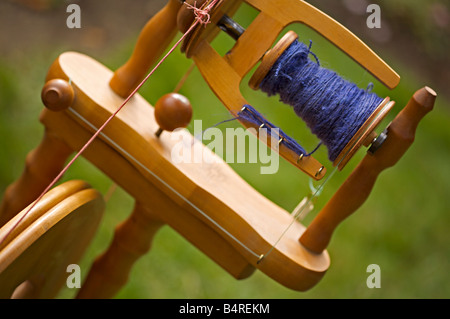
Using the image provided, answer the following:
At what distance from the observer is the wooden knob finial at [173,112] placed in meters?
0.85

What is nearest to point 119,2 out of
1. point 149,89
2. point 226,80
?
point 149,89

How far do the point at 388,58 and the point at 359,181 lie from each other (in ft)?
4.45

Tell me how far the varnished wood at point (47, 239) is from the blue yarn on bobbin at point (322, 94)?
0.92 ft

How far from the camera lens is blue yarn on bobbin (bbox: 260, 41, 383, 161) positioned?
2.54 ft

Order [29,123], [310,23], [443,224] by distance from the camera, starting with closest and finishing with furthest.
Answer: [310,23] < [29,123] < [443,224]

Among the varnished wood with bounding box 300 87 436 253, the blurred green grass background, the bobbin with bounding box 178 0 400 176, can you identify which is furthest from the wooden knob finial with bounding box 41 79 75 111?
the blurred green grass background

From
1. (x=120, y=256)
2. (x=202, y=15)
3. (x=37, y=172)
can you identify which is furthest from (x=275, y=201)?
(x=202, y=15)

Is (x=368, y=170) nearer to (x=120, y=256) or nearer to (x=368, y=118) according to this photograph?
A: (x=368, y=118)

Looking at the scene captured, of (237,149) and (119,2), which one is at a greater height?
(237,149)

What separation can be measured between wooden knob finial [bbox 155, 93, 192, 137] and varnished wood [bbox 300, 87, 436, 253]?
0.24 meters

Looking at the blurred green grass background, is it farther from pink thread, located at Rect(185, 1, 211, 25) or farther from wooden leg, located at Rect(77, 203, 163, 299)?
pink thread, located at Rect(185, 1, 211, 25)

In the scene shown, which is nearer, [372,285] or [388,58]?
[372,285]

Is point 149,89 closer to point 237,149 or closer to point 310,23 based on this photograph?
point 237,149

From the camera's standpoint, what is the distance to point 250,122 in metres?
0.81
